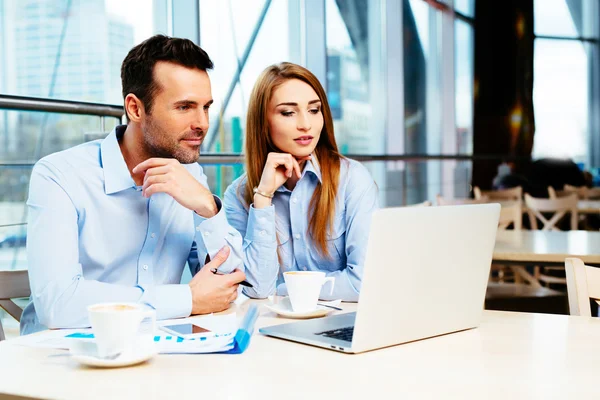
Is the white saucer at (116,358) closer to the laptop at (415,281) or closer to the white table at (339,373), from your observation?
the white table at (339,373)

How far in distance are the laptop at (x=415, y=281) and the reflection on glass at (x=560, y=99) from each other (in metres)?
9.51

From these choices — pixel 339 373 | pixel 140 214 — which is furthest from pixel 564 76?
pixel 339 373

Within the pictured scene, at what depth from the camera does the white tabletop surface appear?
2.60 metres

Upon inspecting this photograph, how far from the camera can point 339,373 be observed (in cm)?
104

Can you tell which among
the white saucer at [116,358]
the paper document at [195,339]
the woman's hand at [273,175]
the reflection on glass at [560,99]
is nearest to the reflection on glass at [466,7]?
the reflection on glass at [560,99]

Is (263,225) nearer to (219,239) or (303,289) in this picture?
(219,239)

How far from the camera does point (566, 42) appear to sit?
11031 mm

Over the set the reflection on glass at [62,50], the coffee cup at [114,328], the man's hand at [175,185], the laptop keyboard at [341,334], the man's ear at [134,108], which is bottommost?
the laptop keyboard at [341,334]

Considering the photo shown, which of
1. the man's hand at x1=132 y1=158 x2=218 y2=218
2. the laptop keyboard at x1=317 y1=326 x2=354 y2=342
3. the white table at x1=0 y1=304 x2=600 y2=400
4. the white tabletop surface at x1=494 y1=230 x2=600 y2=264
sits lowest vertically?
the white tabletop surface at x1=494 y1=230 x2=600 y2=264

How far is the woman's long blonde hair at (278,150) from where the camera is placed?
1983 mm

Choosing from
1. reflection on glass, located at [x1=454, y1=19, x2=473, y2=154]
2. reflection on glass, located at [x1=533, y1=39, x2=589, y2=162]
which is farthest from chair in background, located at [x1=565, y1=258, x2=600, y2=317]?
reflection on glass, located at [x1=533, y1=39, x2=589, y2=162]

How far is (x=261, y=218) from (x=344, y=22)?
497 cm

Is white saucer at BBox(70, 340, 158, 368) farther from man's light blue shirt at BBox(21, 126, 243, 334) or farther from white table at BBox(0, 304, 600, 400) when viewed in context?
man's light blue shirt at BBox(21, 126, 243, 334)

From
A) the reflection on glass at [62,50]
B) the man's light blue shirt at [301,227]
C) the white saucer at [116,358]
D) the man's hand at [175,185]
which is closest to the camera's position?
the white saucer at [116,358]
